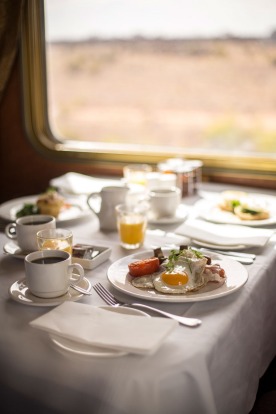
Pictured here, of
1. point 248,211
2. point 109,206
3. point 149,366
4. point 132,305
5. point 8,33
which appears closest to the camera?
point 149,366

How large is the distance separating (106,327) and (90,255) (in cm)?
46

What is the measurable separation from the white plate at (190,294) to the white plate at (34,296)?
0.28 ft

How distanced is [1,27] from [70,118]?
10.8 m

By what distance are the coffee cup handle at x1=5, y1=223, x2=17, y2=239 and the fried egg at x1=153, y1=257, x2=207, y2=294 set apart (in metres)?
0.54

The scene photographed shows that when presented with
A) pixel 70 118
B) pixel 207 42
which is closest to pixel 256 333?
pixel 207 42

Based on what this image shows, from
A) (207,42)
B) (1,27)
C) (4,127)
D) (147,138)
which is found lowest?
(147,138)

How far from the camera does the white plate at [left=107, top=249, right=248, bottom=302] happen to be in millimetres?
1215

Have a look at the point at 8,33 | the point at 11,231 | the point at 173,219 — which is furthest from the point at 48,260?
the point at 8,33

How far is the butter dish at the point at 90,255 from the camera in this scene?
4.76 feet

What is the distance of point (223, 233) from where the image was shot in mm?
1710

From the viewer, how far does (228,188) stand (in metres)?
2.53

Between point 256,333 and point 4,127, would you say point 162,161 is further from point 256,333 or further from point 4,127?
point 256,333

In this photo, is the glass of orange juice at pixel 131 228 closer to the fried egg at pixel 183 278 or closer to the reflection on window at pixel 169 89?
the fried egg at pixel 183 278

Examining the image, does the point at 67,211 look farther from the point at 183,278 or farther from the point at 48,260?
the point at 183,278
